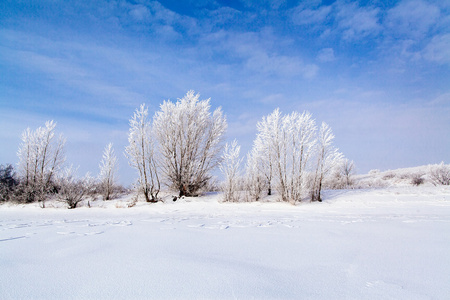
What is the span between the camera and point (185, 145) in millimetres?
16406

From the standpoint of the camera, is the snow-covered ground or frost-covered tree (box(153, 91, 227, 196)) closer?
the snow-covered ground

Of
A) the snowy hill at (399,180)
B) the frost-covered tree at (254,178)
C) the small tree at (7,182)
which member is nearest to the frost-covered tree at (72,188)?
the small tree at (7,182)

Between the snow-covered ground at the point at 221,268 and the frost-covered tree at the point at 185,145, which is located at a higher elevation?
the frost-covered tree at the point at 185,145

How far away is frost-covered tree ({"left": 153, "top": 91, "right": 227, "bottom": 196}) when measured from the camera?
16.2 m

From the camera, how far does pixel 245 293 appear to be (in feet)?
4.33

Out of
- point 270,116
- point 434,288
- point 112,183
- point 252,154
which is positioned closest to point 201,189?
point 252,154

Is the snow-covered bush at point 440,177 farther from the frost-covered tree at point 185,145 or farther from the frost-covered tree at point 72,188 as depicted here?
the frost-covered tree at point 72,188

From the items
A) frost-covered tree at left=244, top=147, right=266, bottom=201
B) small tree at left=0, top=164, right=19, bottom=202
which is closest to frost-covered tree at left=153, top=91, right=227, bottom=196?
frost-covered tree at left=244, top=147, right=266, bottom=201

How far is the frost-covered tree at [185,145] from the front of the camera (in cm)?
1623

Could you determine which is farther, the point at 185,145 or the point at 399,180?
the point at 399,180

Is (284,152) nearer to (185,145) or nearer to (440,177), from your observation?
(185,145)

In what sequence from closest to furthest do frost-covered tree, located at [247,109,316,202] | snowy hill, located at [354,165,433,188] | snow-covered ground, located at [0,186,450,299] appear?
snow-covered ground, located at [0,186,450,299] → frost-covered tree, located at [247,109,316,202] → snowy hill, located at [354,165,433,188]

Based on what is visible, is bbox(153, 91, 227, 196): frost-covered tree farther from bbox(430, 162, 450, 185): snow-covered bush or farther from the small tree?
bbox(430, 162, 450, 185): snow-covered bush

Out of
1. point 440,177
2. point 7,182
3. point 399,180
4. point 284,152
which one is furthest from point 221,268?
point 399,180
